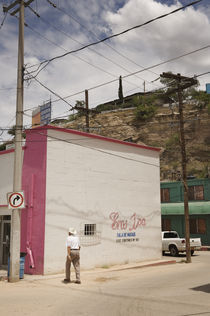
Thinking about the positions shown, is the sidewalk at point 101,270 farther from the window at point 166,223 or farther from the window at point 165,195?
the window at point 165,195

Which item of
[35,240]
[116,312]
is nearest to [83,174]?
[35,240]

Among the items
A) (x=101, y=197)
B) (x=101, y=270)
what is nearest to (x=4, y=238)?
(x=101, y=270)

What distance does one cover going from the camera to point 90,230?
15438 millimetres

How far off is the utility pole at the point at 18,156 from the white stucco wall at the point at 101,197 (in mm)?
1658

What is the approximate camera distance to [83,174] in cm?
1550

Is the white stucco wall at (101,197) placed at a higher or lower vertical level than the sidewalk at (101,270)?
higher

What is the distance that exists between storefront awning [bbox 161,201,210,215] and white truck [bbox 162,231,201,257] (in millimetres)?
6921

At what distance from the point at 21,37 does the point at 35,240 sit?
817 centimetres

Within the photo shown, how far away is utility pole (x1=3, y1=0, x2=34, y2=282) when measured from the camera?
39.4ft

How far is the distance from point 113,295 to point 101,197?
22.5 feet

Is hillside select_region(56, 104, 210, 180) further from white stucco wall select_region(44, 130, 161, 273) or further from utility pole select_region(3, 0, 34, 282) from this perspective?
utility pole select_region(3, 0, 34, 282)

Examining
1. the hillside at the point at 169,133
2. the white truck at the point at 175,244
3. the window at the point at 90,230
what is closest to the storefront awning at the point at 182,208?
the white truck at the point at 175,244

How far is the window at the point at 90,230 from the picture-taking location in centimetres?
1523

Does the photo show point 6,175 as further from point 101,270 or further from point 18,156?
point 101,270
